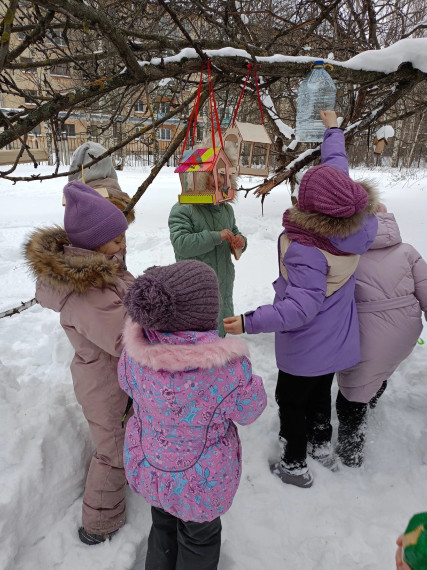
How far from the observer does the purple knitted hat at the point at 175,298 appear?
126 centimetres

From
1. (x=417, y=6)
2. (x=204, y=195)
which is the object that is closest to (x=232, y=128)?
(x=204, y=195)

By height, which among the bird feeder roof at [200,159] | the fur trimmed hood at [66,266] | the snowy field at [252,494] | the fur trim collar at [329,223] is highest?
the bird feeder roof at [200,159]

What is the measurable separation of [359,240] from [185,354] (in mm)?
1040

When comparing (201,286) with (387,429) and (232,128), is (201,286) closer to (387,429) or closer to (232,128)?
(232,128)

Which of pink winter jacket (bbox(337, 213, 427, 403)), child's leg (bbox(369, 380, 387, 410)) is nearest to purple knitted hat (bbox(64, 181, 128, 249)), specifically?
pink winter jacket (bbox(337, 213, 427, 403))

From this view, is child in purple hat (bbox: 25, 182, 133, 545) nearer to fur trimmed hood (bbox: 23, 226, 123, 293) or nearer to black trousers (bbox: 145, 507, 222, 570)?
fur trimmed hood (bbox: 23, 226, 123, 293)

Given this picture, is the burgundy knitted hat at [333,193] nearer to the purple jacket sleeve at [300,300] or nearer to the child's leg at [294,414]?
the purple jacket sleeve at [300,300]

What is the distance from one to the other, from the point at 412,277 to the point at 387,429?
1.13 m

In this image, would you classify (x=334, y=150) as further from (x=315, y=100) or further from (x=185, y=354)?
(x=185, y=354)

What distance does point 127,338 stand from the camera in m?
1.45

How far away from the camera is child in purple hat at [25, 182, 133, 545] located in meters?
1.69

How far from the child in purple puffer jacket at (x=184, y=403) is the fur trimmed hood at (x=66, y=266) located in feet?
1.13

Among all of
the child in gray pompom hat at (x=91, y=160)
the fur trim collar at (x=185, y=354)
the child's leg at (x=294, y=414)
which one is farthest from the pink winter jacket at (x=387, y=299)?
the child in gray pompom hat at (x=91, y=160)

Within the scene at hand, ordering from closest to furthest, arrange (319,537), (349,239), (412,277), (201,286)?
(201,286) < (349,239) < (319,537) < (412,277)
